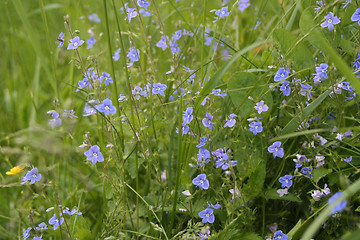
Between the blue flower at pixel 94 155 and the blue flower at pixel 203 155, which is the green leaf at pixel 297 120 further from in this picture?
the blue flower at pixel 94 155

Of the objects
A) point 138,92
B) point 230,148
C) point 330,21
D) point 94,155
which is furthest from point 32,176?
point 330,21

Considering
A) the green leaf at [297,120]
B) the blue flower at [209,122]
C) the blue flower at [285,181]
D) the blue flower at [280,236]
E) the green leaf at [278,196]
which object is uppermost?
the blue flower at [209,122]

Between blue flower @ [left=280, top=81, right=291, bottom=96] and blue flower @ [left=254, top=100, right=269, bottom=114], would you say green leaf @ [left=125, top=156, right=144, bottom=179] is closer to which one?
blue flower @ [left=254, top=100, right=269, bottom=114]

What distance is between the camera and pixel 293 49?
1.75m

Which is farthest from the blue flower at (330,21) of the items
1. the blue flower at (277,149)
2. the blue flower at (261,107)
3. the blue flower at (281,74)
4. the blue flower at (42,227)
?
the blue flower at (42,227)

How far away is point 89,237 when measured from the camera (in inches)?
69.6

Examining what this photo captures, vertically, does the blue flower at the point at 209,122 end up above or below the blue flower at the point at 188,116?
below

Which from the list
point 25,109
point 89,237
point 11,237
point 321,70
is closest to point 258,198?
point 321,70

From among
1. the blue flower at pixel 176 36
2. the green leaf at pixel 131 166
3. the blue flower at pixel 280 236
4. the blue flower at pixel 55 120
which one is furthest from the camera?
the blue flower at pixel 176 36

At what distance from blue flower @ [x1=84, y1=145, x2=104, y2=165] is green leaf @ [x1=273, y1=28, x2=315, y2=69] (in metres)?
0.89

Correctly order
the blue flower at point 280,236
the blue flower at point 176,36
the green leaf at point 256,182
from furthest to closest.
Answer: the blue flower at point 176,36, the green leaf at point 256,182, the blue flower at point 280,236

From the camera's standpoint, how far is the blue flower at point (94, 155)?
1.67m

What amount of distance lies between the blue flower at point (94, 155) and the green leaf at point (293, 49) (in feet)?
2.92

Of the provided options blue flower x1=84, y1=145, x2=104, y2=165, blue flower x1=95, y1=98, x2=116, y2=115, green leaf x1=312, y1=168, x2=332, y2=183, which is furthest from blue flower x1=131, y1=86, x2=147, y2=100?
green leaf x1=312, y1=168, x2=332, y2=183
